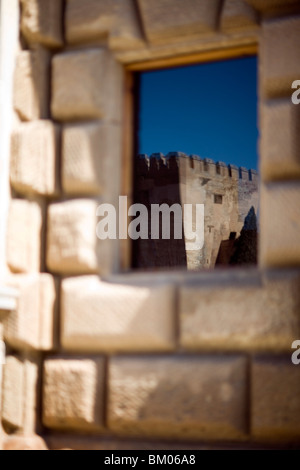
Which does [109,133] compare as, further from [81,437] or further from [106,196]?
[81,437]

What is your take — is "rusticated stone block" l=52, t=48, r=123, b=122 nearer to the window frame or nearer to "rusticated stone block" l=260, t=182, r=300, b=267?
the window frame

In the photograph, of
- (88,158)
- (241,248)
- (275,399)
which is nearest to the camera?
(275,399)

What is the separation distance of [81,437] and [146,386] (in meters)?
0.54

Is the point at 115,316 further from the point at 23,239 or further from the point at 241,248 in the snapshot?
the point at 241,248

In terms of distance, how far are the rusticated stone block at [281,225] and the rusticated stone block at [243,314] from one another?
0.28ft

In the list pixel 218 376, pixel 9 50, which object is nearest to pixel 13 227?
pixel 9 50

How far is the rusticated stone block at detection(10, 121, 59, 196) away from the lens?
11.8 ft

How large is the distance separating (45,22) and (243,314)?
2.23 metres

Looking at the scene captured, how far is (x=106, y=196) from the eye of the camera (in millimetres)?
3514

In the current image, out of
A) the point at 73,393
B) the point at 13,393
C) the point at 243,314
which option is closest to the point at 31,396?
the point at 13,393

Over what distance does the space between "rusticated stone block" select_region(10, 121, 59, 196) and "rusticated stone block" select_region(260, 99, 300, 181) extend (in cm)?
131

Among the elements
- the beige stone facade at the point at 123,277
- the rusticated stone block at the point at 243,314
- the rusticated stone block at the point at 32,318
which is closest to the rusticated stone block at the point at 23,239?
the beige stone facade at the point at 123,277

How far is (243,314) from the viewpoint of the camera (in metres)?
3.08

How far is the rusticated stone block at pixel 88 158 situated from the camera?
3498 mm
